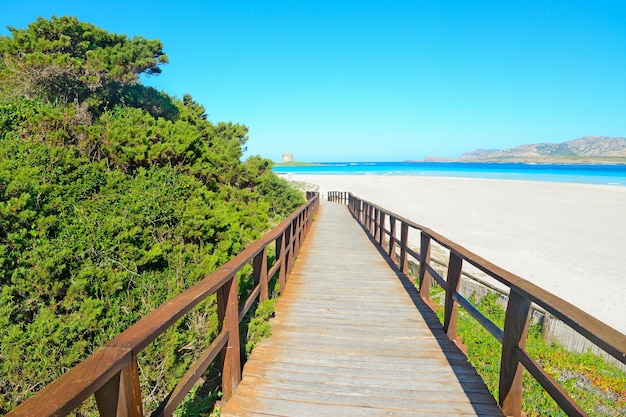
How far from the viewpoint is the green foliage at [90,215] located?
12.9ft

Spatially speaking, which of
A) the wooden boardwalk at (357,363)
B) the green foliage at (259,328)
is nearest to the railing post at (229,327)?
the wooden boardwalk at (357,363)

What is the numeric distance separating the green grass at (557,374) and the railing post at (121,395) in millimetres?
3803

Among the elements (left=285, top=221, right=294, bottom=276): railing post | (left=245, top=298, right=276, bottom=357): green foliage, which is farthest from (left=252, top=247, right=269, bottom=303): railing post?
(left=285, top=221, right=294, bottom=276): railing post

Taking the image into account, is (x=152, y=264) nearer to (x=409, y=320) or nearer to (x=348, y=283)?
(x=348, y=283)

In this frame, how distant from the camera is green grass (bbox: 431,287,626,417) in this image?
4.16 metres

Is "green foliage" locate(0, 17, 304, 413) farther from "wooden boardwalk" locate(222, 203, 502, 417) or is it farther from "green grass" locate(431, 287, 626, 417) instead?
"green grass" locate(431, 287, 626, 417)

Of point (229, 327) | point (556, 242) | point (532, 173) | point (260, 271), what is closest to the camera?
point (229, 327)

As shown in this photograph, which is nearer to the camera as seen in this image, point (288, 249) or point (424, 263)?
point (424, 263)

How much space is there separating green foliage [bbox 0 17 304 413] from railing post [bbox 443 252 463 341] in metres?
2.65

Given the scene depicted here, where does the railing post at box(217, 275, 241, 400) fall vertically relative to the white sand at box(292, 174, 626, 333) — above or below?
above

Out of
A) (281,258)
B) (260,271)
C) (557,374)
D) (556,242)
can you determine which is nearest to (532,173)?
(556,242)

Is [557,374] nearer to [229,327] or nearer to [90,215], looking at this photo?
[229,327]

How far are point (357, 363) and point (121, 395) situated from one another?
2.15 meters

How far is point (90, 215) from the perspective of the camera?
16.5 ft
